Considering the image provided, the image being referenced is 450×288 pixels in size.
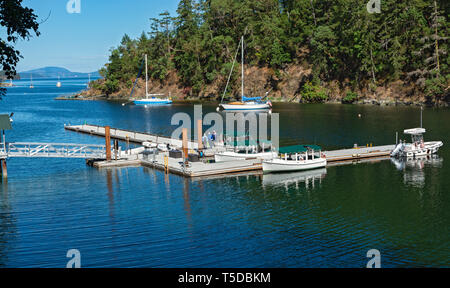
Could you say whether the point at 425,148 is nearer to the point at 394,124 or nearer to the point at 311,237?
the point at 394,124

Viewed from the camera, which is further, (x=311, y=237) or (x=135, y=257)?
(x=311, y=237)

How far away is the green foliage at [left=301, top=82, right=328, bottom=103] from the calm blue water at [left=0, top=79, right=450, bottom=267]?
71899 mm

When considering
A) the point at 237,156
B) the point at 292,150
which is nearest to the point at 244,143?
the point at 237,156

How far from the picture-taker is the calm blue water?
2761 cm

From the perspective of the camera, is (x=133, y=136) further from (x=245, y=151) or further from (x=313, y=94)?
(x=313, y=94)

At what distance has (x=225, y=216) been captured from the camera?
115ft

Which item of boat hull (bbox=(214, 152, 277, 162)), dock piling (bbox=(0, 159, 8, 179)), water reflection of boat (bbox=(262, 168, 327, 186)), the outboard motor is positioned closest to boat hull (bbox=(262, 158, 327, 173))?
water reflection of boat (bbox=(262, 168, 327, 186))

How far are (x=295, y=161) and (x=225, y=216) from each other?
1563cm

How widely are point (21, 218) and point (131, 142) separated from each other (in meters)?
34.4

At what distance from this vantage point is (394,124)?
3159 inches

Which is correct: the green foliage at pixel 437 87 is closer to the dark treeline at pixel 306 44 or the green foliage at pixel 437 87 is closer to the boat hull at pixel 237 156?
the dark treeline at pixel 306 44

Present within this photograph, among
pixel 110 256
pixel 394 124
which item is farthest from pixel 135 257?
pixel 394 124

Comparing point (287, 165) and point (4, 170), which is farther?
point (287, 165)

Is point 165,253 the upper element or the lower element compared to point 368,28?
lower
